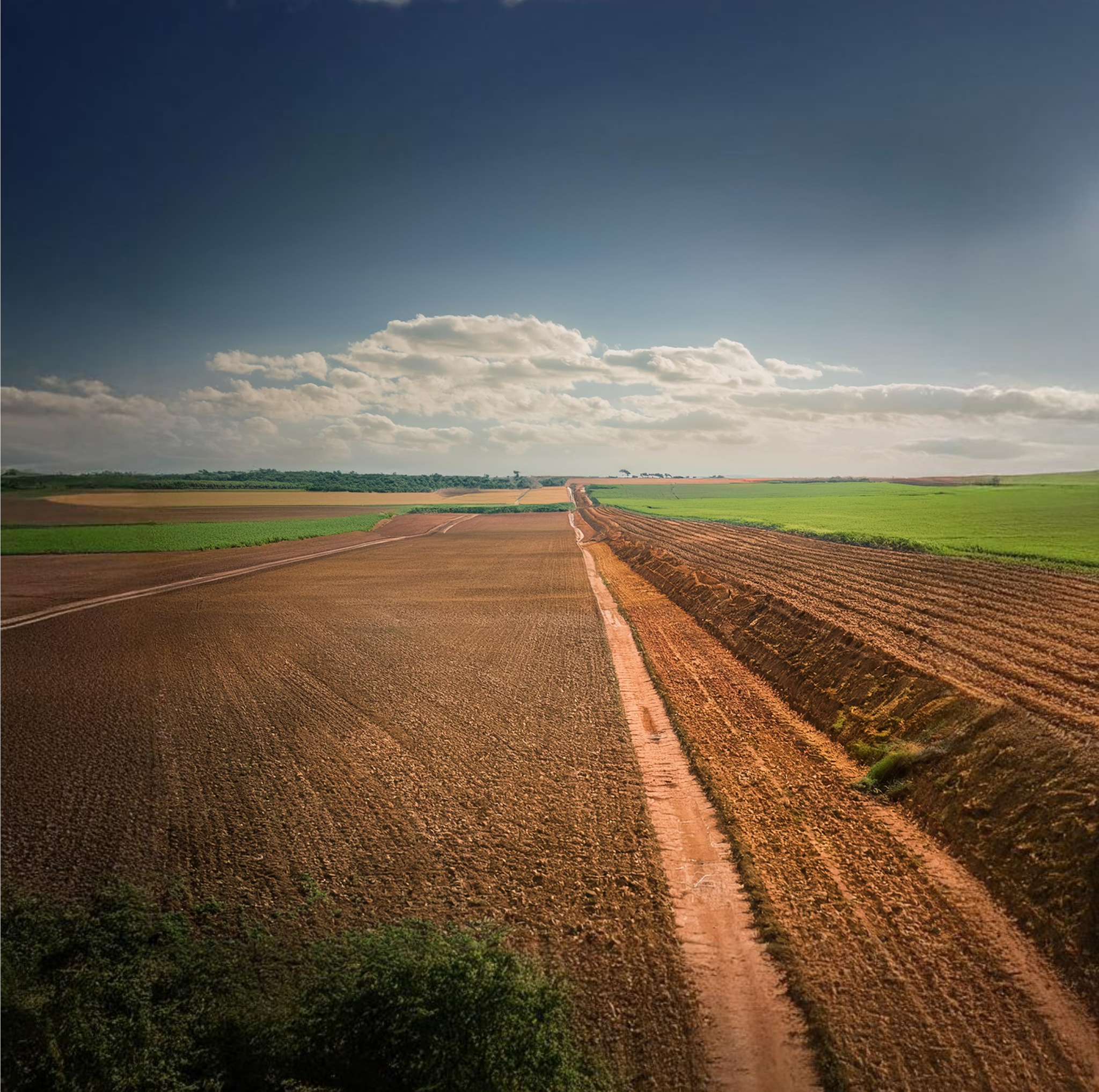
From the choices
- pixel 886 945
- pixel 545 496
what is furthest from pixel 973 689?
pixel 545 496

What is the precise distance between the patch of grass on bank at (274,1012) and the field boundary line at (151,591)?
59.8 ft

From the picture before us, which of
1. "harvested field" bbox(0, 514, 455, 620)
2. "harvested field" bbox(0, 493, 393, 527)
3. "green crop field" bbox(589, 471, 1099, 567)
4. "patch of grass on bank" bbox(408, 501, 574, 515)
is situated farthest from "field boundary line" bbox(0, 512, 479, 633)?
"patch of grass on bank" bbox(408, 501, 574, 515)

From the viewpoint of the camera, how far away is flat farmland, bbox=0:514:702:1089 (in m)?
5.90

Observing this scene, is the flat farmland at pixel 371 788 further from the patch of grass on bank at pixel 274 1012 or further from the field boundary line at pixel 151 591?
the field boundary line at pixel 151 591

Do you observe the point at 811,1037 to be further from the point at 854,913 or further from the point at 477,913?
the point at 477,913

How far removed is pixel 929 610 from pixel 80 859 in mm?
17358

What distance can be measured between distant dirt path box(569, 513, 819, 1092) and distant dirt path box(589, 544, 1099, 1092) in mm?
202

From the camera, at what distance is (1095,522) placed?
120ft

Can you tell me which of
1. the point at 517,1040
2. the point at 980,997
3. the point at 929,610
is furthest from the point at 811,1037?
the point at 929,610

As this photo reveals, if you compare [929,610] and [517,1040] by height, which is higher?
[929,610]

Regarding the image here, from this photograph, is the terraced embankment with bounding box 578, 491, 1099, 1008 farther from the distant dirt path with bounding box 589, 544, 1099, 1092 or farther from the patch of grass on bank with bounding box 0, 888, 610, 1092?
the patch of grass on bank with bounding box 0, 888, 610, 1092

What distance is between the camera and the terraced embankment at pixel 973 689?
5957mm

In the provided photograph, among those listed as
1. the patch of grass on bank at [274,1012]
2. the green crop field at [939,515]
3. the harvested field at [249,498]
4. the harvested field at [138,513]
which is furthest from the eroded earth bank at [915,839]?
the harvested field at [249,498]

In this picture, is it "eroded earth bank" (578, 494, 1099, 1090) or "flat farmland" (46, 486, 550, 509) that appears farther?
"flat farmland" (46, 486, 550, 509)
